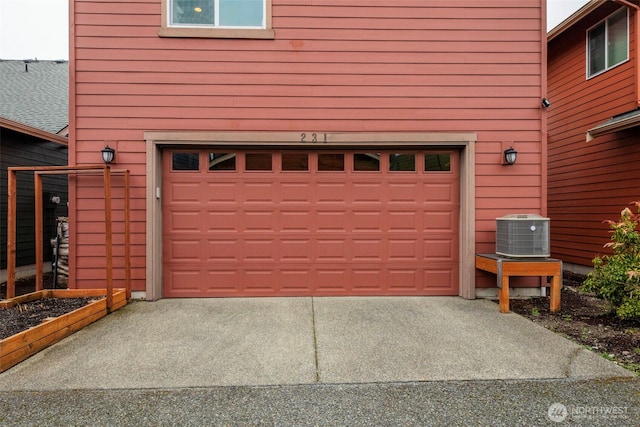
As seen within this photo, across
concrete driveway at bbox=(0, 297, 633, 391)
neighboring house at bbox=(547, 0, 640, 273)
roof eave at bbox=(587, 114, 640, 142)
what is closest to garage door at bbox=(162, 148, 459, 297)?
concrete driveway at bbox=(0, 297, 633, 391)

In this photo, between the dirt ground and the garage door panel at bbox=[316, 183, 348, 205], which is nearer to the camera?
the dirt ground

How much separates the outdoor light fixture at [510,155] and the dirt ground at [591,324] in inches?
76.9

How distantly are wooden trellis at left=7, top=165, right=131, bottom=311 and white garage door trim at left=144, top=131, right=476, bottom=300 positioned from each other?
27 cm

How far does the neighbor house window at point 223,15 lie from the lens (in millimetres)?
4617

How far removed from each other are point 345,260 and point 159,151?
3.05 m

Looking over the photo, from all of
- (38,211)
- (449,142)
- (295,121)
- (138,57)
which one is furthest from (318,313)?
(138,57)

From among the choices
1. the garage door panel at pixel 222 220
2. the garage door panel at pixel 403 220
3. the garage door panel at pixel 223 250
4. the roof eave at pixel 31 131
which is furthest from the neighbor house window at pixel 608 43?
the roof eave at pixel 31 131

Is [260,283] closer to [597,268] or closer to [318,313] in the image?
[318,313]

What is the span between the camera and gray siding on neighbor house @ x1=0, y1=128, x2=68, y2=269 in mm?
6004

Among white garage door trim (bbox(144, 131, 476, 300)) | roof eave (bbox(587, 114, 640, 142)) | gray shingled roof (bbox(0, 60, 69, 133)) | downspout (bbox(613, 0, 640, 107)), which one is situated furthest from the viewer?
gray shingled roof (bbox(0, 60, 69, 133))

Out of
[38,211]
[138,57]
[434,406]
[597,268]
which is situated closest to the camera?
[434,406]

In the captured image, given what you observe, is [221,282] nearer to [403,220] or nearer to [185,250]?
[185,250]

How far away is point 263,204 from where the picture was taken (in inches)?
187

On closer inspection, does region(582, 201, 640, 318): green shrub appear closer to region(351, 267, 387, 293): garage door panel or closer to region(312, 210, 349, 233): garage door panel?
region(351, 267, 387, 293): garage door panel
